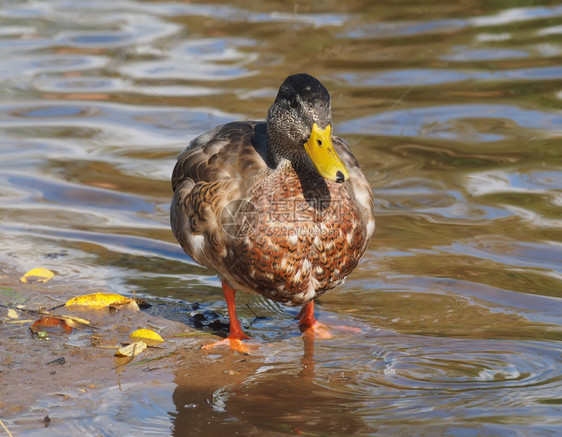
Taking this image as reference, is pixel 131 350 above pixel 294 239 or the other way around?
the other way around

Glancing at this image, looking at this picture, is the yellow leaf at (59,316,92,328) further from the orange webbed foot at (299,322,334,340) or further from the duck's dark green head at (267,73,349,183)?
the duck's dark green head at (267,73,349,183)

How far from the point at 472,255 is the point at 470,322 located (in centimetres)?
103

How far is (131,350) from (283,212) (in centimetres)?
109

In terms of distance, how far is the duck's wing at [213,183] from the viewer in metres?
5.03

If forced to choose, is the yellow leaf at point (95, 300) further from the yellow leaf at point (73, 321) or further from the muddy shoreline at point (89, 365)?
the yellow leaf at point (73, 321)

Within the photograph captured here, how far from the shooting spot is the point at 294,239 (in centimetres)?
485

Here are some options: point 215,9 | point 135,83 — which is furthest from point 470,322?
point 215,9

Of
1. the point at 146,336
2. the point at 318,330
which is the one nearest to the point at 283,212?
the point at 318,330

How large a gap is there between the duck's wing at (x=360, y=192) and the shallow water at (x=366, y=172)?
1.92 ft

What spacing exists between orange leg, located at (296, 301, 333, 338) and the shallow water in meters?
0.11

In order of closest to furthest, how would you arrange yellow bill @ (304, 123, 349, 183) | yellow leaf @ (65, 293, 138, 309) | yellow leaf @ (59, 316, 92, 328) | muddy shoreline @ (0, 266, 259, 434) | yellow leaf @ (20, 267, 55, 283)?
1. muddy shoreline @ (0, 266, 259, 434)
2. yellow bill @ (304, 123, 349, 183)
3. yellow leaf @ (59, 316, 92, 328)
4. yellow leaf @ (65, 293, 138, 309)
5. yellow leaf @ (20, 267, 55, 283)

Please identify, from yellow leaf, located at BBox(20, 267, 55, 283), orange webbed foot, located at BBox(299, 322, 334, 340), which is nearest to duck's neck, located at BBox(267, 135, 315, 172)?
orange webbed foot, located at BBox(299, 322, 334, 340)

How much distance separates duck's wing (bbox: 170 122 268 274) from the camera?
16.5 ft

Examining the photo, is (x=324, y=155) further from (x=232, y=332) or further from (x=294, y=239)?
(x=232, y=332)
